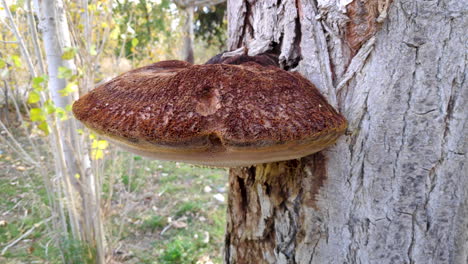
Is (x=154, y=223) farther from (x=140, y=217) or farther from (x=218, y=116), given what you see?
(x=218, y=116)

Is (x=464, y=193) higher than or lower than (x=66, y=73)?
lower

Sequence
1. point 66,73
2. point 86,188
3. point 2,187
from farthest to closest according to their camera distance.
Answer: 1. point 2,187
2. point 86,188
3. point 66,73

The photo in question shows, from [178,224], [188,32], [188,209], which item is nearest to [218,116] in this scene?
[178,224]

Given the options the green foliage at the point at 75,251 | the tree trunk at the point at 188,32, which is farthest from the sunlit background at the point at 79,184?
the tree trunk at the point at 188,32

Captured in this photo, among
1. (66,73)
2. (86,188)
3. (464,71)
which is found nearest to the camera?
(464,71)

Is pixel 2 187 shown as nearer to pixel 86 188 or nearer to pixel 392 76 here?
pixel 86 188

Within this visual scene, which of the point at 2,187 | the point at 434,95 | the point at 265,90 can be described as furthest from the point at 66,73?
the point at 2,187

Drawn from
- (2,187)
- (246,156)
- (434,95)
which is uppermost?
(434,95)

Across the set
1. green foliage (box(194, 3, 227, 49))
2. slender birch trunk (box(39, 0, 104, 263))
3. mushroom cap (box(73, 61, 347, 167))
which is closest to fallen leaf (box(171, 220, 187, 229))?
slender birch trunk (box(39, 0, 104, 263))
